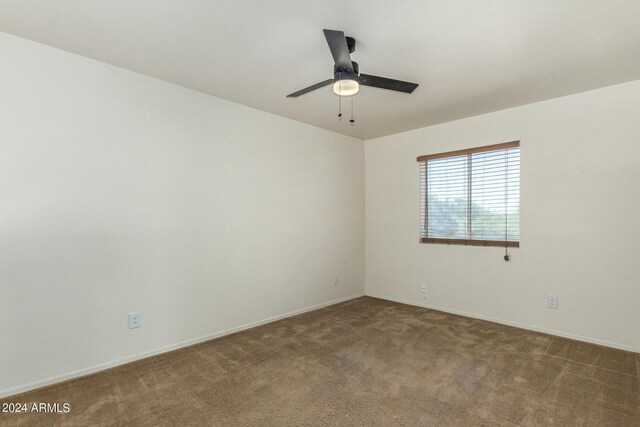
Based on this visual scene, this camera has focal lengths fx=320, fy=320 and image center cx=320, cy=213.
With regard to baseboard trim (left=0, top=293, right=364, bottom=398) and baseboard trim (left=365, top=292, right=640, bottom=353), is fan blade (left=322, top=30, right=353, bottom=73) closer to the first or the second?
baseboard trim (left=0, top=293, right=364, bottom=398)

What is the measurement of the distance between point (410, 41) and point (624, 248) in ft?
8.77

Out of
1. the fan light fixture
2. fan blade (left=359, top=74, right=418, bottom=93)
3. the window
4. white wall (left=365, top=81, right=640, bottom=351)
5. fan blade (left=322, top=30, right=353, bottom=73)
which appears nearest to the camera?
fan blade (left=322, top=30, right=353, bottom=73)

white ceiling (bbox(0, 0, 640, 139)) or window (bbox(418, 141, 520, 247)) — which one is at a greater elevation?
white ceiling (bbox(0, 0, 640, 139))

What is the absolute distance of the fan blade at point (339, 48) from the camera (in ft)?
5.75

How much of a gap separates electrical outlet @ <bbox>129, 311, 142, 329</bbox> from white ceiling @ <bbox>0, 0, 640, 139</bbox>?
2010 millimetres

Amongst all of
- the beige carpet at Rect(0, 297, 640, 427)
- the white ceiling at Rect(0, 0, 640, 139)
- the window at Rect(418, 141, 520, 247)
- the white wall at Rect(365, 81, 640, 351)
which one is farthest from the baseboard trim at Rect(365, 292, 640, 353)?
the white ceiling at Rect(0, 0, 640, 139)

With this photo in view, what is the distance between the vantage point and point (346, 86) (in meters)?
2.11

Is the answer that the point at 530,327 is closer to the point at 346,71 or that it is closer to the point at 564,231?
the point at 564,231

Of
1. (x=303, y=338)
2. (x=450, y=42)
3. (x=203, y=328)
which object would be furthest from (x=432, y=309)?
(x=450, y=42)

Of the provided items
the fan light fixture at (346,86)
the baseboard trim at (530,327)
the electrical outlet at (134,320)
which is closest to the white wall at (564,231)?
the baseboard trim at (530,327)

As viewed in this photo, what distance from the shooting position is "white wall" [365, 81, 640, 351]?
2869 millimetres

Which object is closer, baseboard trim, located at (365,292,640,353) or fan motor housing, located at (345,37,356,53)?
fan motor housing, located at (345,37,356,53)

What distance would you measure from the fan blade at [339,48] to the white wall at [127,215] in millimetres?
1715

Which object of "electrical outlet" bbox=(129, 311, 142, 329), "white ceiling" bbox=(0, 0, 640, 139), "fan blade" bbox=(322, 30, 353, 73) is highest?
"white ceiling" bbox=(0, 0, 640, 139)
